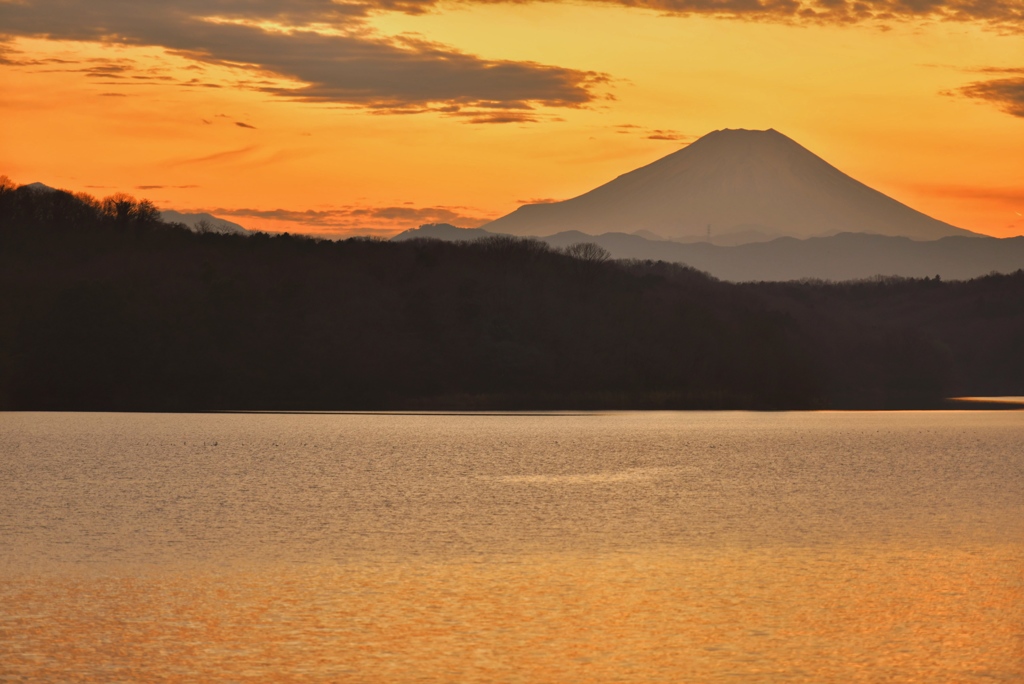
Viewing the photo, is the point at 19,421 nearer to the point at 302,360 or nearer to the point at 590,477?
the point at 302,360

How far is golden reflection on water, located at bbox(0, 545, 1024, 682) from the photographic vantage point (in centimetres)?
2025

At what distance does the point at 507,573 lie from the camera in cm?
3031

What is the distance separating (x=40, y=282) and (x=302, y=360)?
41.5m

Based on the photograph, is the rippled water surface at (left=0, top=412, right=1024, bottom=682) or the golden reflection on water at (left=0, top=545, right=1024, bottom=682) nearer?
the golden reflection on water at (left=0, top=545, right=1024, bottom=682)

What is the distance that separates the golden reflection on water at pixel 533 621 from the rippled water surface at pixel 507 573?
0.08 m

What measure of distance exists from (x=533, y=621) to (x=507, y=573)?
20.1 ft

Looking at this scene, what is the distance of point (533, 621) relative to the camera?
79.5 ft

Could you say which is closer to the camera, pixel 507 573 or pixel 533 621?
pixel 533 621

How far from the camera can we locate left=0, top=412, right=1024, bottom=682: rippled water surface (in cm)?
2092

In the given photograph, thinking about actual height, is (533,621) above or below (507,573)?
above

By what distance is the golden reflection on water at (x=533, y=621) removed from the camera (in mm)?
20250

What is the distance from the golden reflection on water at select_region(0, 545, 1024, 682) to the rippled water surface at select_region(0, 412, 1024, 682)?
82mm

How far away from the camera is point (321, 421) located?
473 feet

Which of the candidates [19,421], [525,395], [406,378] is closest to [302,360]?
[406,378]
